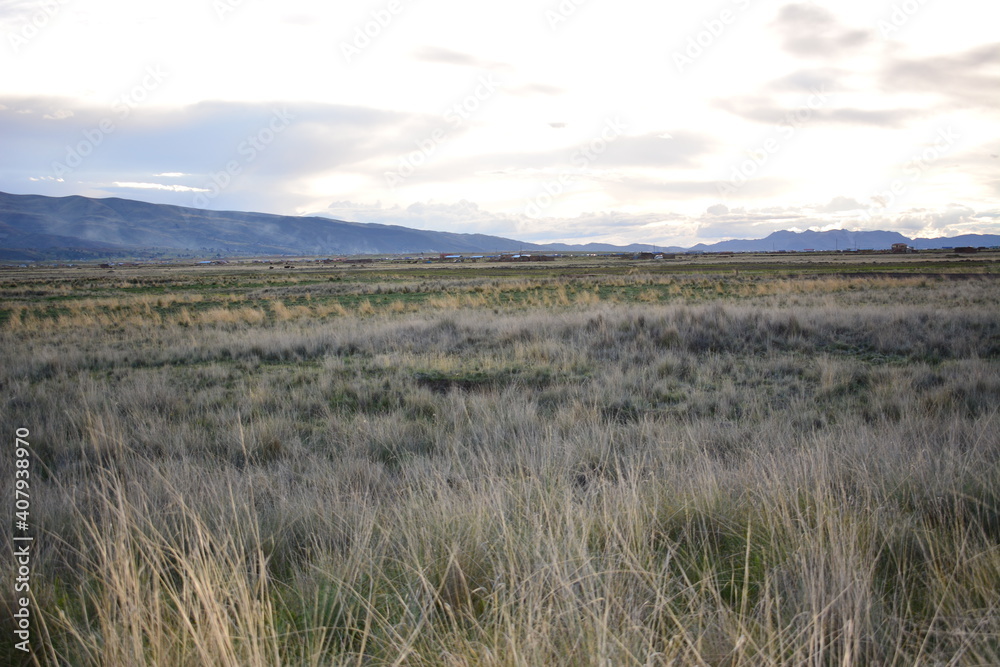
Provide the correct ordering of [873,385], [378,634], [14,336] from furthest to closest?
[14,336] → [873,385] → [378,634]

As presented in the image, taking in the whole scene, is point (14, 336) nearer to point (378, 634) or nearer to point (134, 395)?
point (134, 395)

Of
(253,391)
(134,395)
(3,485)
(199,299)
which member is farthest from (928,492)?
(199,299)

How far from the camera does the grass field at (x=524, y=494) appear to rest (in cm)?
212

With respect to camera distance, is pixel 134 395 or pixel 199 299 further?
pixel 199 299

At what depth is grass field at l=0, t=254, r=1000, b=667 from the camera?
6.95ft

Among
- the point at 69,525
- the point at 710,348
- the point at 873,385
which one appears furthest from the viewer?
the point at 710,348

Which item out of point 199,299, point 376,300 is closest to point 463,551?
point 376,300

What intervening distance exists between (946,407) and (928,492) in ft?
15.0

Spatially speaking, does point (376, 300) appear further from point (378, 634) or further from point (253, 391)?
point (378, 634)

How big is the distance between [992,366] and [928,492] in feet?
26.4

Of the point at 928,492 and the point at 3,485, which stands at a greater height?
the point at 928,492

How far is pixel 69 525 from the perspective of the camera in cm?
373

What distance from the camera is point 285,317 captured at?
2214 cm

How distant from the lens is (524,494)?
377cm
